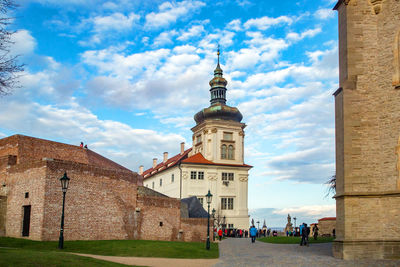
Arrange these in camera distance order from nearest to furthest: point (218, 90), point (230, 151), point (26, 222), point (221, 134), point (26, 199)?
point (26, 199)
point (26, 222)
point (221, 134)
point (230, 151)
point (218, 90)

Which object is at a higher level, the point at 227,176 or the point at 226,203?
the point at 227,176

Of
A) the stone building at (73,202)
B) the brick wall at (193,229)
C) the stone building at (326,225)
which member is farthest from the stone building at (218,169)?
the stone building at (73,202)

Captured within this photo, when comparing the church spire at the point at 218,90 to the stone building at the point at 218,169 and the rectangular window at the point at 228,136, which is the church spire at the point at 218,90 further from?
the rectangular window at the point at 228,136

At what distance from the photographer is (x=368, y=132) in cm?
2138

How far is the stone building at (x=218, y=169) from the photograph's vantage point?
68.2m

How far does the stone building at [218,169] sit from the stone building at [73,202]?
109ft

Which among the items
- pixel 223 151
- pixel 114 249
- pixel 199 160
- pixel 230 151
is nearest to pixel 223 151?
pixel 223 151

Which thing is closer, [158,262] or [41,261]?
[41,261]

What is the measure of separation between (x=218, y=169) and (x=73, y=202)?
43.5m

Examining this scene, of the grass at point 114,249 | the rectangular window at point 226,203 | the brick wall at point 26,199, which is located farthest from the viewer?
the rectangular window at point 226,203

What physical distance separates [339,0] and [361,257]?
41.9 ft

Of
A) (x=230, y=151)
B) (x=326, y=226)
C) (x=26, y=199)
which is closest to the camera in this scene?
(x=26, y=199)

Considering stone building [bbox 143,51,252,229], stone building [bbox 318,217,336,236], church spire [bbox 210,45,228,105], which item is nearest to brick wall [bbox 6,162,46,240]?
stone building [bbox 318,217,336,236]

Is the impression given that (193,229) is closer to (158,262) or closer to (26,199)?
(26,199)
